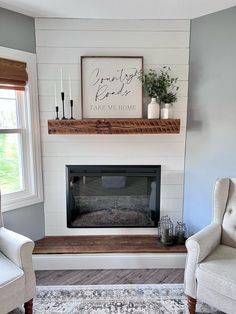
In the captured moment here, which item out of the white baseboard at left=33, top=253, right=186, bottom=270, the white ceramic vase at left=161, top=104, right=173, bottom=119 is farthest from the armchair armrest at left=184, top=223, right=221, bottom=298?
the white ceramic vase at left=161, top=104, right=173, bottom=119

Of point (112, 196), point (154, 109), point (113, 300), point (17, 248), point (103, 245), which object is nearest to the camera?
point (17, 248)

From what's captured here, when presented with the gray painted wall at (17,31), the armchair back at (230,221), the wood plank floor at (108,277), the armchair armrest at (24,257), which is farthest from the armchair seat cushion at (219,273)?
the gray painted wall at (17,31)

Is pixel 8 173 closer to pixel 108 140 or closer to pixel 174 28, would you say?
pixel 108 140

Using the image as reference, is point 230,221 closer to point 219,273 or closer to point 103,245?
point 219,273

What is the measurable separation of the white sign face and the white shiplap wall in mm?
80

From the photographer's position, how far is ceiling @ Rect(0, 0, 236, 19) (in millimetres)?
2084

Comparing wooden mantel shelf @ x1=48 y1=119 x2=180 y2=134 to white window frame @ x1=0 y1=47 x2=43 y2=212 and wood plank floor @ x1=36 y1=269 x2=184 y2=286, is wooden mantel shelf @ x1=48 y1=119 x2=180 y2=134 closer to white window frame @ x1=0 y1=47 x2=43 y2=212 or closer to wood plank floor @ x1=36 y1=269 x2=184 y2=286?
white window frame @ x1=0 y1=47 x2=43 y2=212

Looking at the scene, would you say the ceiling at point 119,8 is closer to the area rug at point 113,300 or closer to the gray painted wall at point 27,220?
the gray painted wall at point 27,220

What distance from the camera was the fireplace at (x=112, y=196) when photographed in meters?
2.67

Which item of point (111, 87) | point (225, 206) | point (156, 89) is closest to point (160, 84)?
point (156, 89)

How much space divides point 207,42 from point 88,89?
124 centimetres

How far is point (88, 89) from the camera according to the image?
2.53 metres

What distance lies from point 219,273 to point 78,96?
198cm

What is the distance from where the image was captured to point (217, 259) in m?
1.77
